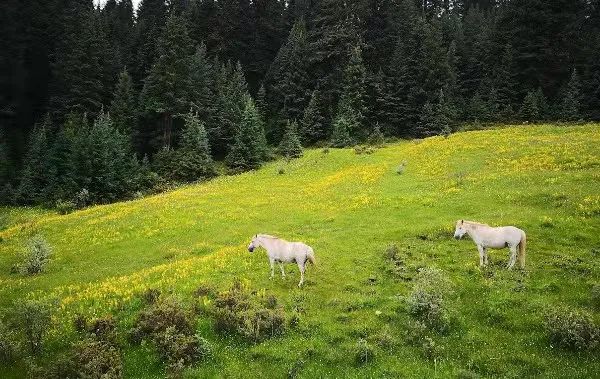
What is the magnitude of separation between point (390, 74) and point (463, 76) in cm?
1510

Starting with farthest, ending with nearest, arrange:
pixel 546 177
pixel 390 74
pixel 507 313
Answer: pixel 390 74 < pixel 546 177 < pixel 507 313

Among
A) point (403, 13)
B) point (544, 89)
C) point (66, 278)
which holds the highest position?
point (403, 13)

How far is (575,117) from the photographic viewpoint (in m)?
61.7

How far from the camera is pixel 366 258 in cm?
2139

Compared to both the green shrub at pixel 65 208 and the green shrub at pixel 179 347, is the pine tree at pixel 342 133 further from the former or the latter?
the green shrub at pixel 179 347

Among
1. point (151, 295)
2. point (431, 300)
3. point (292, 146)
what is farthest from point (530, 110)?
point (151, 295)

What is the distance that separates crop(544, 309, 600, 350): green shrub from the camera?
1298cm

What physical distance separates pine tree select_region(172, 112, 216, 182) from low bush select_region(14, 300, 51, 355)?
46.1 metres

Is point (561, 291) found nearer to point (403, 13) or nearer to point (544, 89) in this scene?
point (544, 89)

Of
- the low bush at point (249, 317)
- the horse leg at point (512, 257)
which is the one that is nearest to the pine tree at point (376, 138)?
the horse leg at point (512, 257)

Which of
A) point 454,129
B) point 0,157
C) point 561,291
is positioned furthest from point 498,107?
point 0,157

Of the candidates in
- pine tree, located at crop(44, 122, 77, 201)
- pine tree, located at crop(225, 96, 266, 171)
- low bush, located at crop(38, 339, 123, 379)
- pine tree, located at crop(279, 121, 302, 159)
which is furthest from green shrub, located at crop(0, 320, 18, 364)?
pine tree, located at crop(225, 96, 266, 171)

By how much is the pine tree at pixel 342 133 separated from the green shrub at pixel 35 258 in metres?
46.0

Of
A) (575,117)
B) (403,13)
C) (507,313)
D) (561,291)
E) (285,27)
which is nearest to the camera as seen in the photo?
(507,313)
